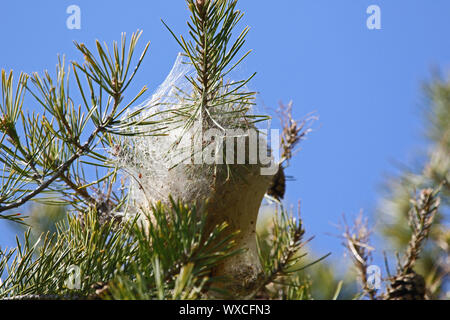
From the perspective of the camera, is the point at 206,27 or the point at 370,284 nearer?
the point at 206,27

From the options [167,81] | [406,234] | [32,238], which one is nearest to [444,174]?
[406,234]

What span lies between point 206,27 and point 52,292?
646 mm

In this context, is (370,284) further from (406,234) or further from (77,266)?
(406,234)

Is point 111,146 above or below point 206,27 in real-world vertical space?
below

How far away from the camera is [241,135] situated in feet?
4.31

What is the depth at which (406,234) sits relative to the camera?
3.20 meters

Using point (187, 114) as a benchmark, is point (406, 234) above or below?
below

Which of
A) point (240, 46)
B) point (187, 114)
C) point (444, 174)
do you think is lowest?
point (444, 174)

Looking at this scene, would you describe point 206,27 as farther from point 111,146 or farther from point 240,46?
point 111,146

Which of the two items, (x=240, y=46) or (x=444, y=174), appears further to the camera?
(x=444, y=174)

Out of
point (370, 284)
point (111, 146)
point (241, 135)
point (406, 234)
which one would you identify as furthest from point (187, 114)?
point (406, 234)
